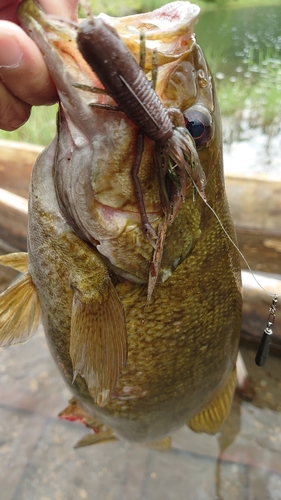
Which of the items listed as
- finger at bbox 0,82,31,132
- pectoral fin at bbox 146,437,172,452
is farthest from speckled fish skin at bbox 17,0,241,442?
pectoral fin at bbox 146,437,172,452

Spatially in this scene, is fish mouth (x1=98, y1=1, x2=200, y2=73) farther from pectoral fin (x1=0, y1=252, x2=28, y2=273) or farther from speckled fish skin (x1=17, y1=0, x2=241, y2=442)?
pectoral fin (x1=0, y1=252, x2=28, y2=273)

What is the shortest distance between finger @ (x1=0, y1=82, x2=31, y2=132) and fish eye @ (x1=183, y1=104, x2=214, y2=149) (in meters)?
0.40

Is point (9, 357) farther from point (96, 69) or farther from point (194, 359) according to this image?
point (96, 69)

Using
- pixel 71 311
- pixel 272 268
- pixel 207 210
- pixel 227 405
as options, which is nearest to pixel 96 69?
pixel 207 210

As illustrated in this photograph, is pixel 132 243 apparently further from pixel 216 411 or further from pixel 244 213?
pixel 244 213

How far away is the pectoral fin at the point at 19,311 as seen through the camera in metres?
1.27

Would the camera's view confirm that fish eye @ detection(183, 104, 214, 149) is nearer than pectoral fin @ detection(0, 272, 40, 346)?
Yes

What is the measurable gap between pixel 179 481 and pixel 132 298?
4.79ft

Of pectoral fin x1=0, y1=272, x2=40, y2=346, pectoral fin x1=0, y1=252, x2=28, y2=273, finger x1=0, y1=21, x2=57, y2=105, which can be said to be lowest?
pectoral fin x1=0, y1=272, x2=40, y2=346

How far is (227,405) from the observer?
1812 mm

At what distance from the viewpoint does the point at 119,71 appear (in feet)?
2.13

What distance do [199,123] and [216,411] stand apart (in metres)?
1.35

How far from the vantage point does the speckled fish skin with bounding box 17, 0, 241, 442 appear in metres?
0.86

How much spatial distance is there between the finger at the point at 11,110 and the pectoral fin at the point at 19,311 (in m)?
0.45
